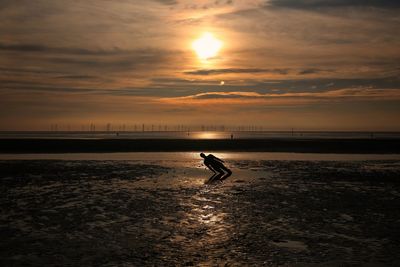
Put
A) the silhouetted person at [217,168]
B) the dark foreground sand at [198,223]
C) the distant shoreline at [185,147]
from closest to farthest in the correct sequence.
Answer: the dark foreground sand at [198,223]
the silhouetted person at [217,168]
the distant shoreline at [185,147]

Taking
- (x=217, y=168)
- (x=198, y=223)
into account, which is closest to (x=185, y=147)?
(x=217, y=168)

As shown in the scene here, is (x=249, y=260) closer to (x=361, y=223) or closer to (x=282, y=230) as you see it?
(x=282, y=230)

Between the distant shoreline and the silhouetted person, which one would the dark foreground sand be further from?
the distant shoreline

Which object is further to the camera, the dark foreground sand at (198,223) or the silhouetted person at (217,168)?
the silhouetted person at (217,168)

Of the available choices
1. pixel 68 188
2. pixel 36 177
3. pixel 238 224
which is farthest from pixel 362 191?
pixel 36 177

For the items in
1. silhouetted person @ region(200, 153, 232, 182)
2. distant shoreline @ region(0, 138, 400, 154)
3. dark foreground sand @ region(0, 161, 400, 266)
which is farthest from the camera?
distant shoreline @ region(0, 138, 400, 154)

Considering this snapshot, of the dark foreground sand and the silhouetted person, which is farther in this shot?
the silhouetted person

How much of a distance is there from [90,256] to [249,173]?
65.6ft

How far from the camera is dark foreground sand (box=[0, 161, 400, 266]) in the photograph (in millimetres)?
9427

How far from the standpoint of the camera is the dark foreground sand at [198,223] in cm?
943

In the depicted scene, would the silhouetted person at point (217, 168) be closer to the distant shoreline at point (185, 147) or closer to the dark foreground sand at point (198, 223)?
the dark foreground sand at point (198, 223)

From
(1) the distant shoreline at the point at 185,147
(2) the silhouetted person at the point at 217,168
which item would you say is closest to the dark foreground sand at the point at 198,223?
(2) the silhouetted person at the point at 217,168

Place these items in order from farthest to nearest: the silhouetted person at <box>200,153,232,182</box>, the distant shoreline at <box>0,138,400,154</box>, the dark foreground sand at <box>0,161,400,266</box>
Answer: the distant shoreline at <box>0,138,400,154</box> < the silhouetted person at <box>200,153,232,182</box> < the dark foreground sand at <box>0,161,400,266</box>

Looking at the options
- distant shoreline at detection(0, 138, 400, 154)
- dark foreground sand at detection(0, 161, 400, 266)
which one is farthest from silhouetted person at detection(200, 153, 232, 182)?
distant shoreline at detection(0, 138, 400, 154)
